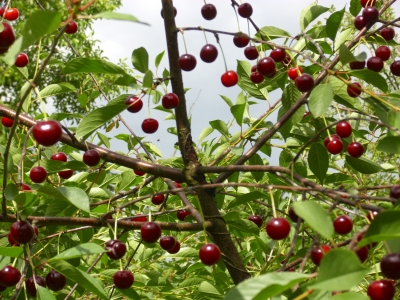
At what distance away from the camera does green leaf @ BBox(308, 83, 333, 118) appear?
1.03 meters

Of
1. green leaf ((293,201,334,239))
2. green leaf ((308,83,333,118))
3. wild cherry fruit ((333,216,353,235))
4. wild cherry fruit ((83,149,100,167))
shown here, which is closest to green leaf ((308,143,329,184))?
green leaf ((308,83,333,118))

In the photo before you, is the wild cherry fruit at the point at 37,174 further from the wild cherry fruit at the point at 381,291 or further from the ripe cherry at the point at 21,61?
the wild cherry fruit at the point at 381,291

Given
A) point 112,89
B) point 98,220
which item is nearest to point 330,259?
point 98,220

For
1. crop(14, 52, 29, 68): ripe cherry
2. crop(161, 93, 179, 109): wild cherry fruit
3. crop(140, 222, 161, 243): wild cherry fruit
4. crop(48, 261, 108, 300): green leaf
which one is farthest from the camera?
crop(14, 52, 29, 68): ripe cherry

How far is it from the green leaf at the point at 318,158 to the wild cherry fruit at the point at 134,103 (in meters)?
0.48

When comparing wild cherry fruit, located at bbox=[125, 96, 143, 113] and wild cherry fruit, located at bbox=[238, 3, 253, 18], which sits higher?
wild cherry fruit, located at bbox=[238, 3, 253, 18]

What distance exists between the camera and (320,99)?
1.05 metres

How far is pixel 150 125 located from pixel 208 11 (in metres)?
0.40

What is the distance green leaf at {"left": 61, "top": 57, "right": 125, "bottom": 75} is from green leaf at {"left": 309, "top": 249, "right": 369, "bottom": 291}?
66 centimetres

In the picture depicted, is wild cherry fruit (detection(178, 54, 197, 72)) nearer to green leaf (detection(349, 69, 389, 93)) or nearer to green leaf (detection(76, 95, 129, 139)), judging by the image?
green leaf (detection(76, 95, 129, 139))

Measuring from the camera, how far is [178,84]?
1.34 meters

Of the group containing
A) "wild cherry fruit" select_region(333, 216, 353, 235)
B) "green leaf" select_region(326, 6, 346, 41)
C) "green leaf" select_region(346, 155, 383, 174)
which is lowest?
"wild cherry fruit" select_region(333, 216, 353, 235)

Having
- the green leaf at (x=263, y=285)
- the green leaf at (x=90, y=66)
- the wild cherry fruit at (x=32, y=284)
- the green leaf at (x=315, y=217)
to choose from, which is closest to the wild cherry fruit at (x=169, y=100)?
the green leaf at (x=90, y=66)

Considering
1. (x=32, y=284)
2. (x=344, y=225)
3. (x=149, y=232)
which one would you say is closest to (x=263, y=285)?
(x=344, y=225)
